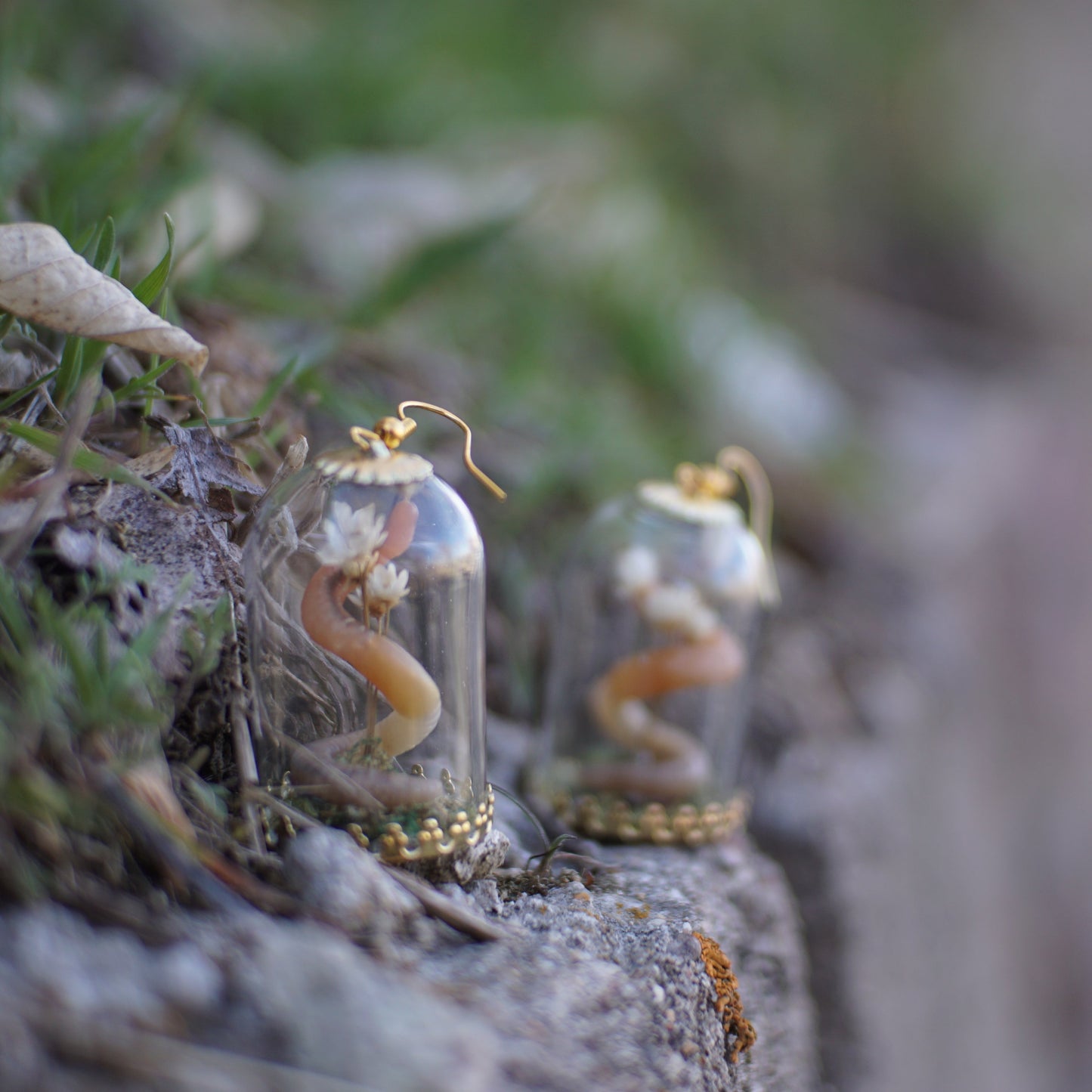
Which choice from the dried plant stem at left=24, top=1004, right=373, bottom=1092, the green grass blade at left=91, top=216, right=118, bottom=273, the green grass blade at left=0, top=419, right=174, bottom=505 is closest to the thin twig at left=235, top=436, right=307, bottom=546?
the green grass blade at left=0, top=419, right=174, bottom=505

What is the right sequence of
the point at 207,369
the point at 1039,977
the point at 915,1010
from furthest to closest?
the point at 1039,977
the point at 915,1010
the point at 207,369

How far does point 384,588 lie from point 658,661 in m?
0.47

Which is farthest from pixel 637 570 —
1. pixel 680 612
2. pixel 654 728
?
pixel 654 728

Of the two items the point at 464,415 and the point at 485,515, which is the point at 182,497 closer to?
the point at 485,515

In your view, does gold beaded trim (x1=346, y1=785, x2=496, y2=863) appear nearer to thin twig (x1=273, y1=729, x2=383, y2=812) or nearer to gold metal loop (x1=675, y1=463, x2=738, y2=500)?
thin twig (x1=273, y1=729, x2=383, y2=812)

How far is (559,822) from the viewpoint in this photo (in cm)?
123

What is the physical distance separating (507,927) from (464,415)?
1.14 metres

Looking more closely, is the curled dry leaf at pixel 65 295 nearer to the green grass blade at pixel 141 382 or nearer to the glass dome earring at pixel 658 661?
the green grass blade at pixel 141 382

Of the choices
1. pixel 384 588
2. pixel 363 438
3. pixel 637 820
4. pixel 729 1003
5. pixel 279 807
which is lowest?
pixel 637 820

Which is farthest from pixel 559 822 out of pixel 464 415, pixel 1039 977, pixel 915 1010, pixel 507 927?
pixel 1039 977

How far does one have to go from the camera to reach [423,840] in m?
0.88

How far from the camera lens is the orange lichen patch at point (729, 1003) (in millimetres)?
880

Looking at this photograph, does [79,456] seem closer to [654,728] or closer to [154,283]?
[154,283]

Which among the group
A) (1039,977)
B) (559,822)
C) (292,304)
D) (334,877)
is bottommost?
(1039,977)
